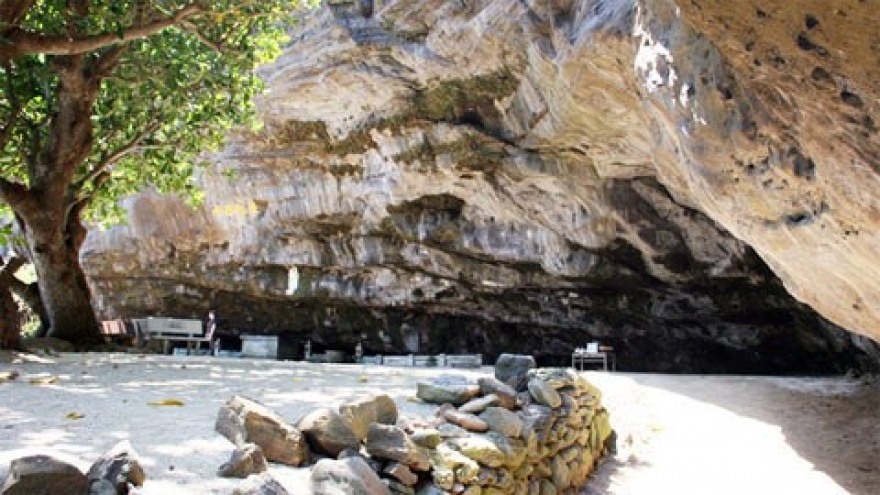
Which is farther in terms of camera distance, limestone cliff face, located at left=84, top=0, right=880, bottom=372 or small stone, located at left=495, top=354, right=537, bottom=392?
small stone, located at left=495, top=354, right=537, bottom=392

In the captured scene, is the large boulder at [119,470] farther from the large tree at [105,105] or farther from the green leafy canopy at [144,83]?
the large tree at [105,105]

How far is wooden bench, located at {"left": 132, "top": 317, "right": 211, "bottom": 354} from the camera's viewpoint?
1740cm

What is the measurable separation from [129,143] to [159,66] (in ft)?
5.17

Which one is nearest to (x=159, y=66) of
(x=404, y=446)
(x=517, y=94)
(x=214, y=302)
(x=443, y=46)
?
(x=443, y=46)

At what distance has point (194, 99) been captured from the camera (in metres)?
10.5

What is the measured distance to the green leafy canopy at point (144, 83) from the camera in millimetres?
8320

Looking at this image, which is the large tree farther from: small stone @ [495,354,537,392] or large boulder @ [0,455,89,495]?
large boulder @ [0,455,89,495]

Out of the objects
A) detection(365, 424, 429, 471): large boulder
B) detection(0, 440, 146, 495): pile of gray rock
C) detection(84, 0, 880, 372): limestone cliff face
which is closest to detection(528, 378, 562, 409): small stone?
detection(84, 0, 880, 372): limestone cliff face

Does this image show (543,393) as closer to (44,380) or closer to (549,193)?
(44,380)

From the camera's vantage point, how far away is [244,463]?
335 centimetres

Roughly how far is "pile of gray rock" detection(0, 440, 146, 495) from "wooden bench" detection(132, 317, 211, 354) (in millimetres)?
15063

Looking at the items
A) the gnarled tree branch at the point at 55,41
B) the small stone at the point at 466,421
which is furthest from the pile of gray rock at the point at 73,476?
the gnarled tree branch at the point at 55,41

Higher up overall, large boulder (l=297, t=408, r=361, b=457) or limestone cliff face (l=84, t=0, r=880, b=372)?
limestone cliff face (l=84, t=0, r=880, b=372)

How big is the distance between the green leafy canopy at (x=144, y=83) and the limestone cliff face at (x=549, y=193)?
387 centimetres
